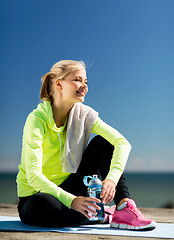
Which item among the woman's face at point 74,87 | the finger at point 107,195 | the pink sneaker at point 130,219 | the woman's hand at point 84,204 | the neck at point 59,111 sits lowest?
the pink sneaker at point 130,219

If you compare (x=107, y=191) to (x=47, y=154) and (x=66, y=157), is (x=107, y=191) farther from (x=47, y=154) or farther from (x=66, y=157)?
(x=47, y=154)

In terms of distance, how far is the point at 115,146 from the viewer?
8.66ft

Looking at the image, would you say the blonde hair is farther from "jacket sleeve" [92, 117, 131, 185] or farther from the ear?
"jacket sleeve" [92, 117, 131, 185]

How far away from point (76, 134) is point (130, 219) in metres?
0.74

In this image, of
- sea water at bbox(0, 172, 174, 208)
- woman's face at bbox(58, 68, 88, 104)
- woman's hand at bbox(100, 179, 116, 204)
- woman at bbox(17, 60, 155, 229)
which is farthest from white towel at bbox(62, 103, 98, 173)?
sea water at bbox(0, 172, 174, 208)

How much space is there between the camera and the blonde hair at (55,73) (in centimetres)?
277

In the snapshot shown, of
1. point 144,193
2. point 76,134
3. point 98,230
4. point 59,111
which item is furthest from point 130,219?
point 144,193

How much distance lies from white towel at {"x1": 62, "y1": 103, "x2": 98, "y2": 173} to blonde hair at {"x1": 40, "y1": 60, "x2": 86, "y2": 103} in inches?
9.0

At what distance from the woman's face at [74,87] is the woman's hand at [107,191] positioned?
67cm

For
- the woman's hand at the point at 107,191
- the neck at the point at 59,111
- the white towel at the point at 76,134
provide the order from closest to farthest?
the woman's hand at the point at 107,191 < the white towel at the point at 76,134 < the neck at the point at 59,111

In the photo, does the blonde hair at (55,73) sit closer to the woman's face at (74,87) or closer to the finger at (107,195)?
the woman's face at (74,87)

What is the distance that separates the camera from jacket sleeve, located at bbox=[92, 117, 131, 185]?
8.16 ft

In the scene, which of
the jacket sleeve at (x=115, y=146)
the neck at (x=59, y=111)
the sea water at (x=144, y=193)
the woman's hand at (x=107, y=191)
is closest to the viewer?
the woman's hand at (x=107, y=191)

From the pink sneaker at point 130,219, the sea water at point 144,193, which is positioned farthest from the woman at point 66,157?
the sea water at point 144,193
